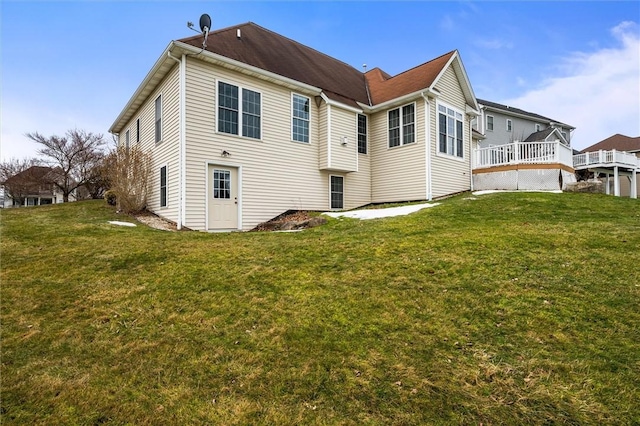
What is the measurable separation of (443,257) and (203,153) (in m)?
8.02

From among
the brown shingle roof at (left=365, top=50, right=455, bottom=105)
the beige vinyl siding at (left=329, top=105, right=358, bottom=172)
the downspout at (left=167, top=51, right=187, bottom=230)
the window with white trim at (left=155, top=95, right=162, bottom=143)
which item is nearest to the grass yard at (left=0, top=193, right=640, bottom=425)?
the downspout at (left=167, top=51, right=187, bottom=230)

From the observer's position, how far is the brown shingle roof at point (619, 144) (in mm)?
34781

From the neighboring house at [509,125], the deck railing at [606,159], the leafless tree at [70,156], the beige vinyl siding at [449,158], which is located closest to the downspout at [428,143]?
the beige vinyl siding at [449,158]

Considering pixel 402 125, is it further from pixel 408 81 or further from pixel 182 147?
pixel 182 147

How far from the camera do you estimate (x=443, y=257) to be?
5.48 meters

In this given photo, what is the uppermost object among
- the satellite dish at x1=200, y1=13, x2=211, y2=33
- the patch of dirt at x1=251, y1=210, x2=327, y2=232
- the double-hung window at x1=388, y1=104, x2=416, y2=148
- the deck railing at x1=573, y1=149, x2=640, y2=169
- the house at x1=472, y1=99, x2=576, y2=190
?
the satellite dish at x1=200, y1=13, x2=211, y2=33

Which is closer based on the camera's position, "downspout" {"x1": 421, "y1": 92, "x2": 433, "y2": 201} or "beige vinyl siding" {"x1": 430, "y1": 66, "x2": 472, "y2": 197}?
"downspout" {"x1": 421, "y1": 92, "x2": 433, "y2": 201}

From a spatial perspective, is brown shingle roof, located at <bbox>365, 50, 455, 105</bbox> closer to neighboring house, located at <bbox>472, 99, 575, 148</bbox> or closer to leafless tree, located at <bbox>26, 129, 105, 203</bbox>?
neighboring house, located at <bbox>472, 99, 575, 148</bbox>

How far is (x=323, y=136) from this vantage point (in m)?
13.5

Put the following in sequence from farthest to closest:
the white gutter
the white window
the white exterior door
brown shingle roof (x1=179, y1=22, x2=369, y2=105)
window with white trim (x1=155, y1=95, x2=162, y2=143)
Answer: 1. the white window
2. the white gutter
3. window with white trim (x1=155, y1=95, x2=162, y2=143)
4. brown shingle roof (x1=179, y1=22, x2=369, y2=105)
5. the white exterior door

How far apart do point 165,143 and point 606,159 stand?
22512 millimetres

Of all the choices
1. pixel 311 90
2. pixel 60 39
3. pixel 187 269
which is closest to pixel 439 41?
pixel 311 90

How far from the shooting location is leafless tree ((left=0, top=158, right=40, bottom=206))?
95.9 feet

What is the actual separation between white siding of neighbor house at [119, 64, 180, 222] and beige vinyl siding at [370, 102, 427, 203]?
8565mm
